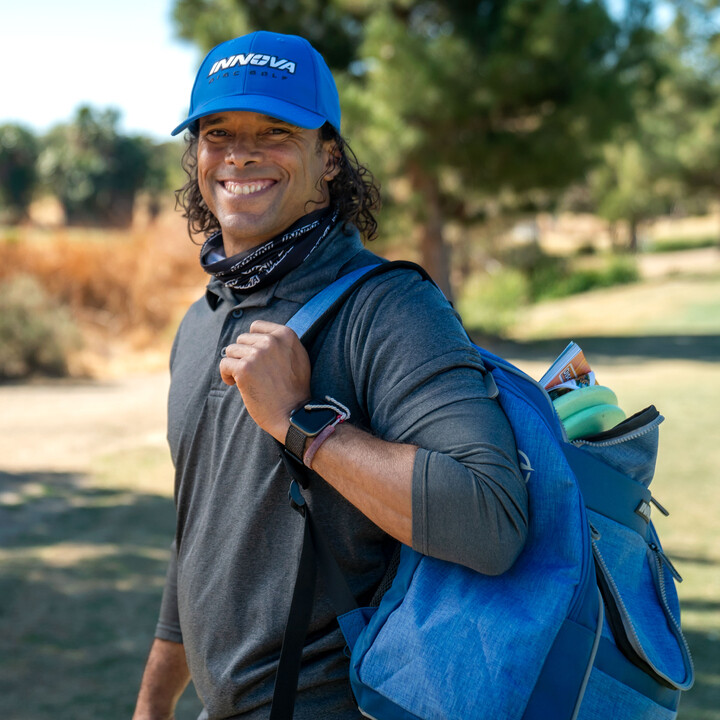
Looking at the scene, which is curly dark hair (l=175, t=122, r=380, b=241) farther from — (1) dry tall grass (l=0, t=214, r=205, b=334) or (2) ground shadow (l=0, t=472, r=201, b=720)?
(1) dry tall grass (l=0, t=214, r=205, b=334)

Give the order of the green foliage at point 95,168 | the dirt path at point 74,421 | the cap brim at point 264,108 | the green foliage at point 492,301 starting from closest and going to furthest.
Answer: the cap brim at point 264,108 → the dirt path at point 74,421 → the green foliage at point 492,301 → the green foliage at point 95,168

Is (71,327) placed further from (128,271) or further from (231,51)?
(231,51)

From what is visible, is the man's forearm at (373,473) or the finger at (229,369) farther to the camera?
the finger at (229,369)

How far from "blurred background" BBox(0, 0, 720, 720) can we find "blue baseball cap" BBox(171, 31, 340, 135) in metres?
1.12

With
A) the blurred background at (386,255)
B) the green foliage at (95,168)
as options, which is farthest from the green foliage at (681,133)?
the green foliage at (95,168)

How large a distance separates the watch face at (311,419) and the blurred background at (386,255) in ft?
4.96

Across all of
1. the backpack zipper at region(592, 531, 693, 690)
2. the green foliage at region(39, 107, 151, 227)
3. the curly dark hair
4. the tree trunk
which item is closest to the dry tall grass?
the tree trunk

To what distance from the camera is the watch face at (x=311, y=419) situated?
142cm

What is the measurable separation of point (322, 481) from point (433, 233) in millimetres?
15405

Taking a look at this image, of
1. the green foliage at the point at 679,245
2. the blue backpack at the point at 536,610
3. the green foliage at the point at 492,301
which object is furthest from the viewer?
the green foliage at the point at 679,245

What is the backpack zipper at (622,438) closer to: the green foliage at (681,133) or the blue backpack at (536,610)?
the blue backpack at (536,610)

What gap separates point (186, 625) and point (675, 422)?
8.78 m

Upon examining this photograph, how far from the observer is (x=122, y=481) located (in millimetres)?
7582

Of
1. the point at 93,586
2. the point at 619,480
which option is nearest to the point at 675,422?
the point at 93,586
